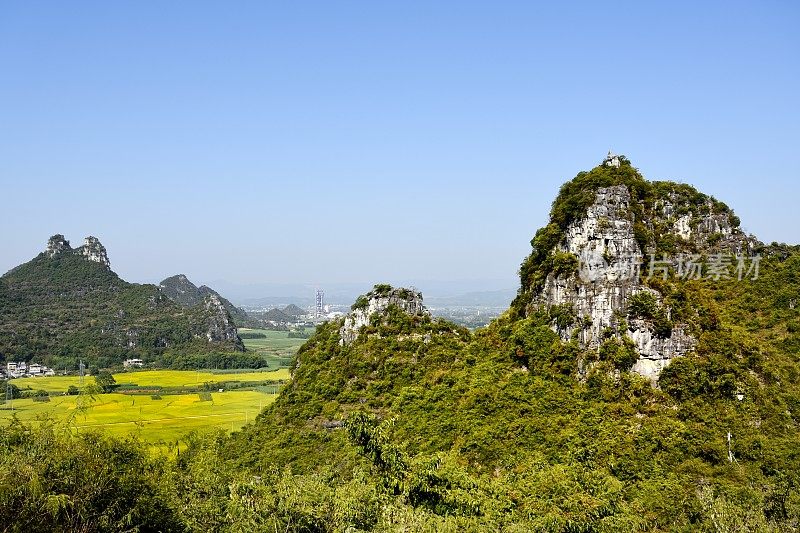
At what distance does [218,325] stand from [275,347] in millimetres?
17249

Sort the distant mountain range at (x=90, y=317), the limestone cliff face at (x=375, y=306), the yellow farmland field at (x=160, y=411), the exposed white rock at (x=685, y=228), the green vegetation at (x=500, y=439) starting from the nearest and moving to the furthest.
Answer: the green vegetation at (x=500, y=439) → the limestone cliff face at (x=375, y=306) → the exposed white rock at (x=685, y=228) → the yellow farmland field at (x=160, y=411) → the distant mountain range at (x=90, y=317)

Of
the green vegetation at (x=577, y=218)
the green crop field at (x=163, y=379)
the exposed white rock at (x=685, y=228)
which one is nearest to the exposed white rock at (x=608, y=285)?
the green vegetation at (x=577, y=218)

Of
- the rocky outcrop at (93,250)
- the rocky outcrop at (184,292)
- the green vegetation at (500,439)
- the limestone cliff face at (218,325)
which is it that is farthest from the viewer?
the rocky outcrop at (184,292)

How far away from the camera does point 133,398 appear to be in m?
54.3

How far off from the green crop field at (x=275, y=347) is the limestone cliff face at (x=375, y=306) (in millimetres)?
53199

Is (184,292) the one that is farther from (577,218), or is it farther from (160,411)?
(577,218)

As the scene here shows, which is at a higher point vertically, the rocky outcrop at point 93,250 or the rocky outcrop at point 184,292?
the rocky outcrop at point 93,250

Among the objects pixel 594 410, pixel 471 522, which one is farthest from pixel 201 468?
pixel 594 410

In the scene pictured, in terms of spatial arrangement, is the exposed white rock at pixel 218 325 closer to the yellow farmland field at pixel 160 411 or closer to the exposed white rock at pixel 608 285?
the yellow farmland field at pixel 160 411

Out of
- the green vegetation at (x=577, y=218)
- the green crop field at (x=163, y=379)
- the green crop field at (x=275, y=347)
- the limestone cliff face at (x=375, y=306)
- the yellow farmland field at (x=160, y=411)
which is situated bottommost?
the green crop field at (x=275, y=347)

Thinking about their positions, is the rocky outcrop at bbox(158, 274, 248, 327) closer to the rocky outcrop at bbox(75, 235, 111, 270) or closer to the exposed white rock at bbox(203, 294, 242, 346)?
the rocky outcrop at bbox(75, 235, 111, 270)

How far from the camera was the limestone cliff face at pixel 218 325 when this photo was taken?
319 ft

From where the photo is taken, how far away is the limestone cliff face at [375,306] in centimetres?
2962

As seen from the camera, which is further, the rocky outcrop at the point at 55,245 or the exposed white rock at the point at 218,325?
the rocky outcrop at the point at 55,245
